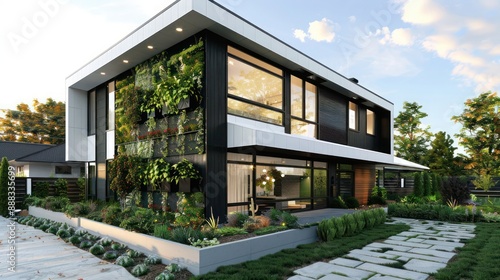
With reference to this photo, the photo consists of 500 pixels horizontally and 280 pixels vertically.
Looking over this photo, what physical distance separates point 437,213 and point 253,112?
8125mm

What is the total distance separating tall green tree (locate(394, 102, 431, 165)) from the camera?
103ft

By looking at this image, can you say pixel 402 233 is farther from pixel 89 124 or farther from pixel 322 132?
pixel 89 124

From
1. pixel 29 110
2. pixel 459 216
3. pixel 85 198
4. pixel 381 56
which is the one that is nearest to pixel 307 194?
pixel 459 216

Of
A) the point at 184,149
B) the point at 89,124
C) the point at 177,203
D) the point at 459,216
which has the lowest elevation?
the point at 459,216

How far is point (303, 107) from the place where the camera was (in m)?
12.2

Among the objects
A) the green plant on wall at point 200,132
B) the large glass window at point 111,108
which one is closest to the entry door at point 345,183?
the green plant on wall at point 200,132

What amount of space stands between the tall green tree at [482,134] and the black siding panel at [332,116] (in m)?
20.6

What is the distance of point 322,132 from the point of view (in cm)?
1320

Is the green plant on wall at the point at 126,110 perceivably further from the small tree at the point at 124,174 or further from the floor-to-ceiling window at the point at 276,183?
the floor-to-ceiling window at the point at 276,183

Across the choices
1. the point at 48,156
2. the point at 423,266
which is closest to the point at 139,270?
the point at 423,266

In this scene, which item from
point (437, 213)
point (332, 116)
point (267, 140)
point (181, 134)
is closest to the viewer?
point (267, 140)

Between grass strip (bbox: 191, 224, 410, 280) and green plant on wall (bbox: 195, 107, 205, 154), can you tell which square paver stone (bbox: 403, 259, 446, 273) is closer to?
grass strip (bbox: 191, 224, 410, 280)

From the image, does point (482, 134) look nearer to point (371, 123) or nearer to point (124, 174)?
point (371, 123)

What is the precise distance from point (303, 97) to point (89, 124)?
34.3 feet
